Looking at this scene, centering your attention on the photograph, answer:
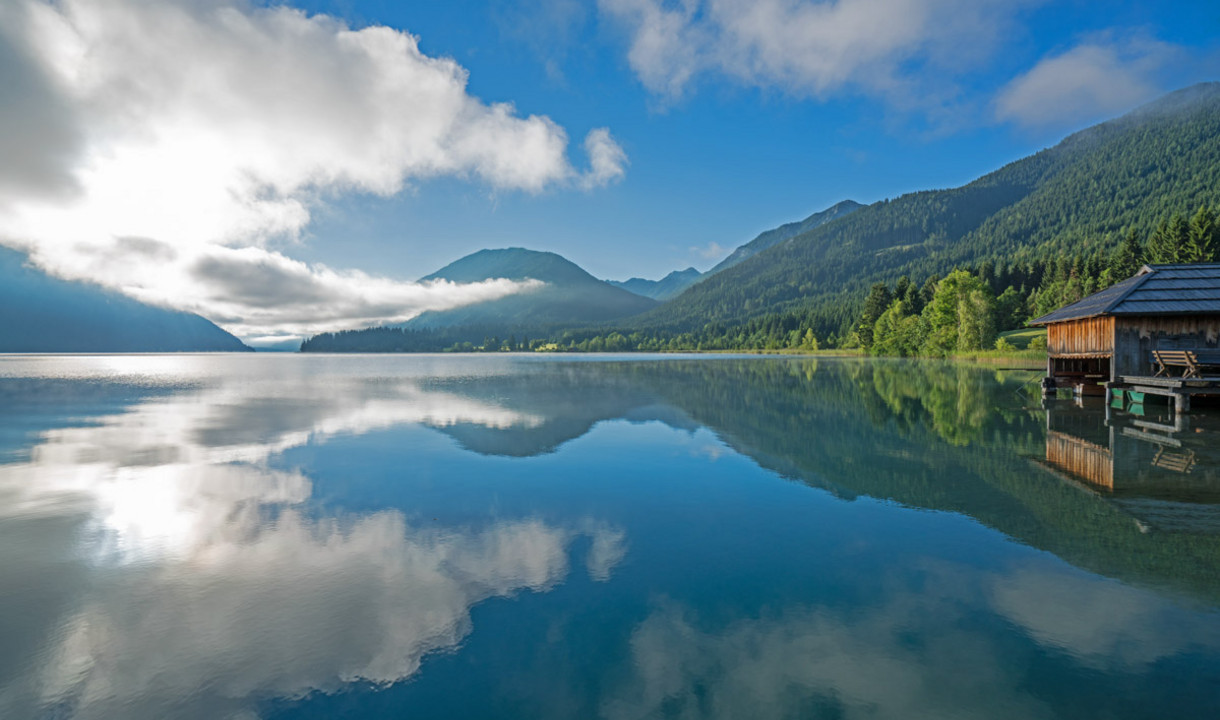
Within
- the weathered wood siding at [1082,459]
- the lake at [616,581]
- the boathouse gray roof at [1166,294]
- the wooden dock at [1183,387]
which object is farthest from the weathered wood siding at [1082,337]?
the lake at [616,581]

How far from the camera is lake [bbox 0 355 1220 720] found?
20.9ft

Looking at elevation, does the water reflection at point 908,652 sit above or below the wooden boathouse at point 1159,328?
below

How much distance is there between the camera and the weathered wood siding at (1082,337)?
3281 cm

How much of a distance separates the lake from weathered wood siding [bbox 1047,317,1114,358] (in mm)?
14883

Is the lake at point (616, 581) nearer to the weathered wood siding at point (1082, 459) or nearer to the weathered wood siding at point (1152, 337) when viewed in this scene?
the weathered wood siding at point (1082, 459)

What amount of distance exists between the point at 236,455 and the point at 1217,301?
4757cm

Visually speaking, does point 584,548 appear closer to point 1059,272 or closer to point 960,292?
point 960,292

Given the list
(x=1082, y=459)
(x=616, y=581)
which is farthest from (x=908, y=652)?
(x=1082, y=459)

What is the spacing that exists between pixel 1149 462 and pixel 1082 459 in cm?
164

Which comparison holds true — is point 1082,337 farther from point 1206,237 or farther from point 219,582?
point 1206,237

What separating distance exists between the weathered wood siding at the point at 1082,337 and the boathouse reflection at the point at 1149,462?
4.96m

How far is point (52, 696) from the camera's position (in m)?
6.33

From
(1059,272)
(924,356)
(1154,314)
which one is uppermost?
(1059,272)

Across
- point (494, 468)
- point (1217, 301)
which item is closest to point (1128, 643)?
point (494, 468)
